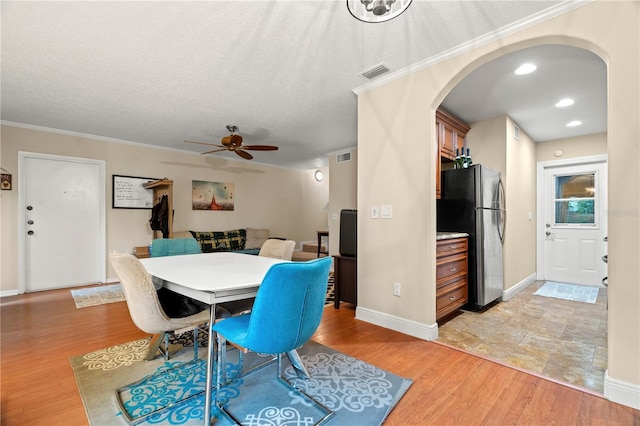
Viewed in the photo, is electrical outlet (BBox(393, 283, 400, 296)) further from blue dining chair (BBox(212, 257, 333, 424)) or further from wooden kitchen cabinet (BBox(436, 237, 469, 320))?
blue dining chair (BBox(212, 257, 333, 424))

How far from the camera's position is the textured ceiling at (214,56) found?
192 centimetres

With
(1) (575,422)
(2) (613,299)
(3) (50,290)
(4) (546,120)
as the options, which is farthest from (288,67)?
(3) (50,290)

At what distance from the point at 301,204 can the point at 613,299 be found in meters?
6.73

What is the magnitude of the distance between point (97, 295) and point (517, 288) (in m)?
5.84

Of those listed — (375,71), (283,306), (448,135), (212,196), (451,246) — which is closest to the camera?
(283,306)

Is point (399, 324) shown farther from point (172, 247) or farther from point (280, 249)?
point (172, 247)

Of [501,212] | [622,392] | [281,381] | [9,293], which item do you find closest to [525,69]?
[501,212]

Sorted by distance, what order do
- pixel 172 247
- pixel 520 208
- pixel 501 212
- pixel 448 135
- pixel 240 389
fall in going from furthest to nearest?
pixel 520 208 → pixel 501 212 → pixel 448 135 → pixel 172 247 → pixel 240 389

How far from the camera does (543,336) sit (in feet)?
8.55

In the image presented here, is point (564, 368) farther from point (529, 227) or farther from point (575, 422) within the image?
A: point (529, 227)

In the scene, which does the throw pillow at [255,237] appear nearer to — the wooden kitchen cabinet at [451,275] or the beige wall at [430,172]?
the beige wall at [430,172]

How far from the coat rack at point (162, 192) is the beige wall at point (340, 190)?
304 centimetres

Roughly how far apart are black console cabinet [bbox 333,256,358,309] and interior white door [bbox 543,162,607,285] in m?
3.80

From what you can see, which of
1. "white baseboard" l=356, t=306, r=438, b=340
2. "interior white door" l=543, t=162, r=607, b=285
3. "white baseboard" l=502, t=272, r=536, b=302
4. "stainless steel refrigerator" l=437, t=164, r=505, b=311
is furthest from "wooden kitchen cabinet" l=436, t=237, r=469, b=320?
"interior white door" l=543, t=162, r=607, b=285
